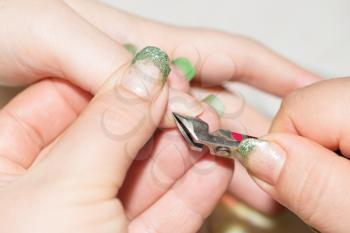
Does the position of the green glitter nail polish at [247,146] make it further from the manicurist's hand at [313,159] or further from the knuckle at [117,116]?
the knuckle at [117,116]

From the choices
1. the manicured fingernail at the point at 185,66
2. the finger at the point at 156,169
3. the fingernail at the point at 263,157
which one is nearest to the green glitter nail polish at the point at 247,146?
the fingernail at the point at 263,157

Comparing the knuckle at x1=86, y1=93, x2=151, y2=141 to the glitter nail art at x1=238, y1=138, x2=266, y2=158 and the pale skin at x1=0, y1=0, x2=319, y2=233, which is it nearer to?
the pale skin at x1=0, y1=0, x2=319, y2=233

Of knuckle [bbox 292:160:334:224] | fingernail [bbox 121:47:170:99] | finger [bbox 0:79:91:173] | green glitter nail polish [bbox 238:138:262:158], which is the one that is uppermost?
fingernail [bbox 121:47:170:99]

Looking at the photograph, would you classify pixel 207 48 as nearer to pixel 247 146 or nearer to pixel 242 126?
pixel 242 126

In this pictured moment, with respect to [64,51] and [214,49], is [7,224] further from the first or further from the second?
[214,49]

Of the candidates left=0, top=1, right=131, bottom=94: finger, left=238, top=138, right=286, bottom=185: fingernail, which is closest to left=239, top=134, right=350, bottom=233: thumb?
left=238, top=138, right=286, bottom=185: fingernail

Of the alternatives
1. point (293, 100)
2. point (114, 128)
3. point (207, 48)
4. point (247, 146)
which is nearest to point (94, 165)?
point (114, 128)
